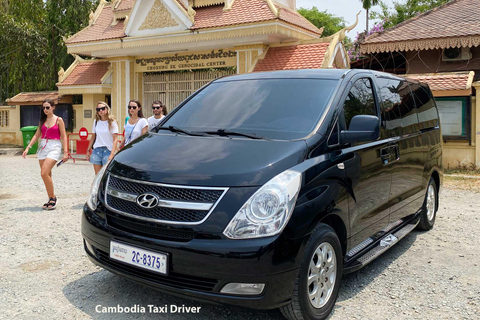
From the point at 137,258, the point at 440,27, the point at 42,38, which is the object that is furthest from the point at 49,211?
the point at 42,38

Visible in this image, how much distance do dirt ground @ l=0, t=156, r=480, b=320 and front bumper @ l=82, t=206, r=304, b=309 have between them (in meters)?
0.52

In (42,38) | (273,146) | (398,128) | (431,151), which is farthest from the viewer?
(42,38)

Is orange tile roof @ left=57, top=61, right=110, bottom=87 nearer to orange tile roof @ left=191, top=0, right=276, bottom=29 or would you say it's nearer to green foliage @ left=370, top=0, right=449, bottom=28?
orange tile roof @ left=191, top=0, right=276, bottom=29

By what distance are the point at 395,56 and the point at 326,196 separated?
53.5 ft

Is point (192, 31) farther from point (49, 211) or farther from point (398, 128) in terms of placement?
point (398, 128)

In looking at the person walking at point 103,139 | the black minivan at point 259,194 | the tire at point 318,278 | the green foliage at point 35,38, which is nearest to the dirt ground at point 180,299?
the tire at point 318,278

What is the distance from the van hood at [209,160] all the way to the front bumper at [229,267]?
1.26ft

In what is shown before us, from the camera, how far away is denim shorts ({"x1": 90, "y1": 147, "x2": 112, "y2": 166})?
6.89m

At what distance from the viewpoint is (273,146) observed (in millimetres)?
3127

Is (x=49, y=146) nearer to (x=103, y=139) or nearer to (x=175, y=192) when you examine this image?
(x=103, y=139)

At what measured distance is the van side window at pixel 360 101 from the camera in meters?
3.66

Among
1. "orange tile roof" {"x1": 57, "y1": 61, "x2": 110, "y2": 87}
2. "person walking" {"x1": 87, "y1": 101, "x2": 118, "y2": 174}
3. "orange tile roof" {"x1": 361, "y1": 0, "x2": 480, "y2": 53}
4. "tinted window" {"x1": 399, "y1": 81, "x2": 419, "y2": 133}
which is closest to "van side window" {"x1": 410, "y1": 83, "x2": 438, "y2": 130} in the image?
"tinted window" {"x1": 399, "y1": 81, "x2": 419, "y2": 133}

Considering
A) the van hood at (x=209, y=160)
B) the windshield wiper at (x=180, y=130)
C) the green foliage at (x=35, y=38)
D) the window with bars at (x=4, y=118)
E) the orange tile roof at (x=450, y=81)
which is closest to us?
the van hood at (x=209, y=160)

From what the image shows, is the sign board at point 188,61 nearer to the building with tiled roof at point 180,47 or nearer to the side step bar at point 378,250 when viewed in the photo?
the building with tiled roof at point 180,47
